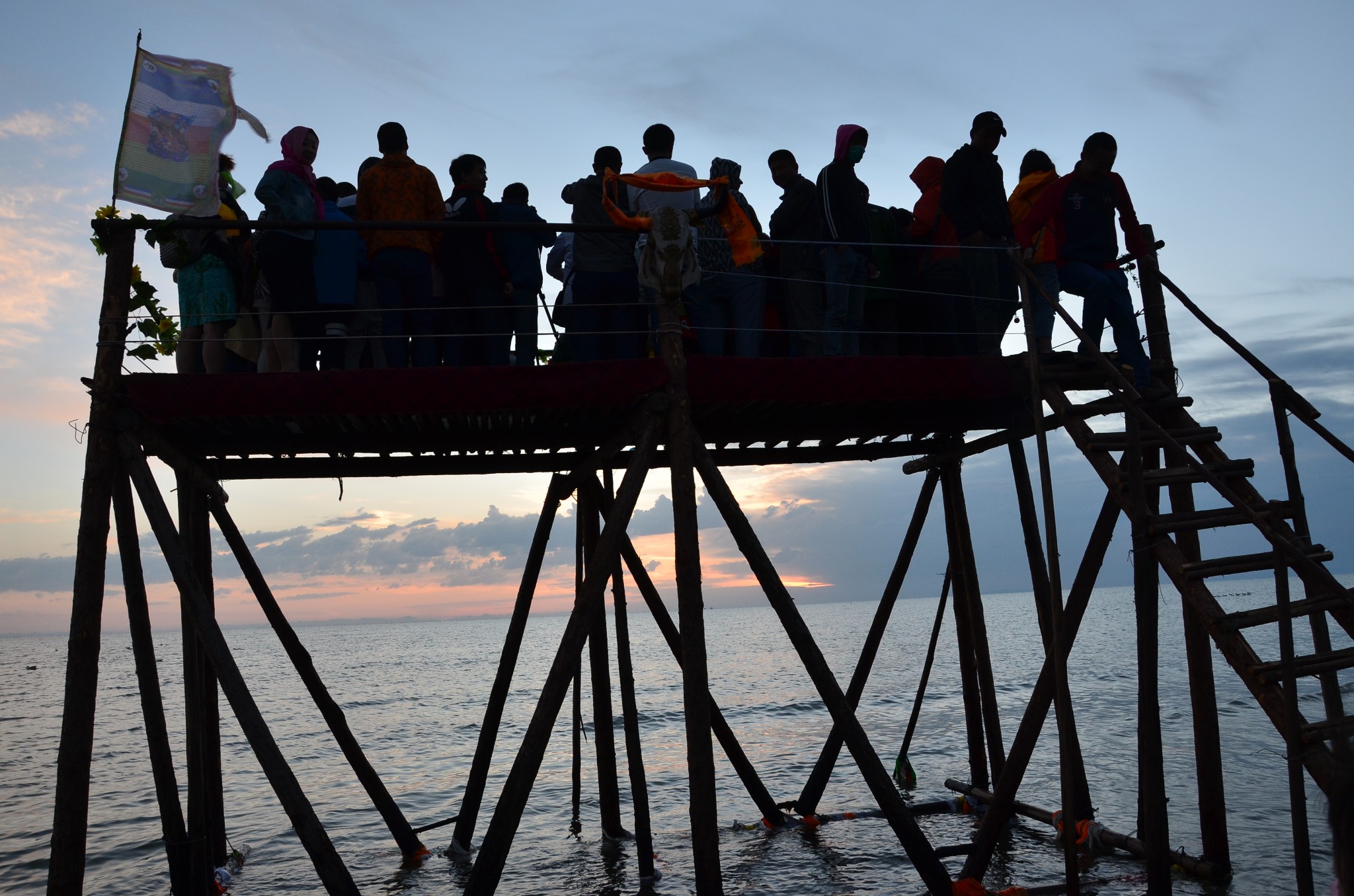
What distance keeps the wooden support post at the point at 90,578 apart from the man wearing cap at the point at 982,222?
606cm

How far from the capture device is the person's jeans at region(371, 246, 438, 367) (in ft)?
23.5

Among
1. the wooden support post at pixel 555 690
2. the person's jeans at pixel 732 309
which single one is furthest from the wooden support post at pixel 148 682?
the person's jeans at pixel 732 309

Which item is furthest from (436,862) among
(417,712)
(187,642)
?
(417,712)

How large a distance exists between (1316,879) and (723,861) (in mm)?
5870

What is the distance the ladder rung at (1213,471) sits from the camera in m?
5.96

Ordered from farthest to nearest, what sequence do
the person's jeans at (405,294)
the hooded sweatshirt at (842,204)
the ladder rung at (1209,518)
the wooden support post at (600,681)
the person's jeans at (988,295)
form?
the wooden support post at (600,681) → the person's jeans at (988,295) → the hooded sweatshirt at (842,204) → the person's jeans at (405,294) → the ladder rung at (1209,518)

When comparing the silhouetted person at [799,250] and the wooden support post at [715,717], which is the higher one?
the silhouetted person at [799,250]

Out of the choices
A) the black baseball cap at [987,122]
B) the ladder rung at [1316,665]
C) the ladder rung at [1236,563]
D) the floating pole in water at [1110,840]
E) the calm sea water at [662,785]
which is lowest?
the calm sea water at [662,785]

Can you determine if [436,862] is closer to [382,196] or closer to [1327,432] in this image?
[382,196]

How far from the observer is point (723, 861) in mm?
9820

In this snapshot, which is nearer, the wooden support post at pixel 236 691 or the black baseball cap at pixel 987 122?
the wooden support post at pixel 236 691

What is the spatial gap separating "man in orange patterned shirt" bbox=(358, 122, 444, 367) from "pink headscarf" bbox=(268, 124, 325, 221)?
364 mm

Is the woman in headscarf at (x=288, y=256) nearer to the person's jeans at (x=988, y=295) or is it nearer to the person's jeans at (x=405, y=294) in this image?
the person's jeans at (x=405, y=294)

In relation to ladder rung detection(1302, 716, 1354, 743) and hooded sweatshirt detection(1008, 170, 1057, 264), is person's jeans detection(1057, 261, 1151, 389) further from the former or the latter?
ladder rung detection(1302, 716, 1354, 743)
